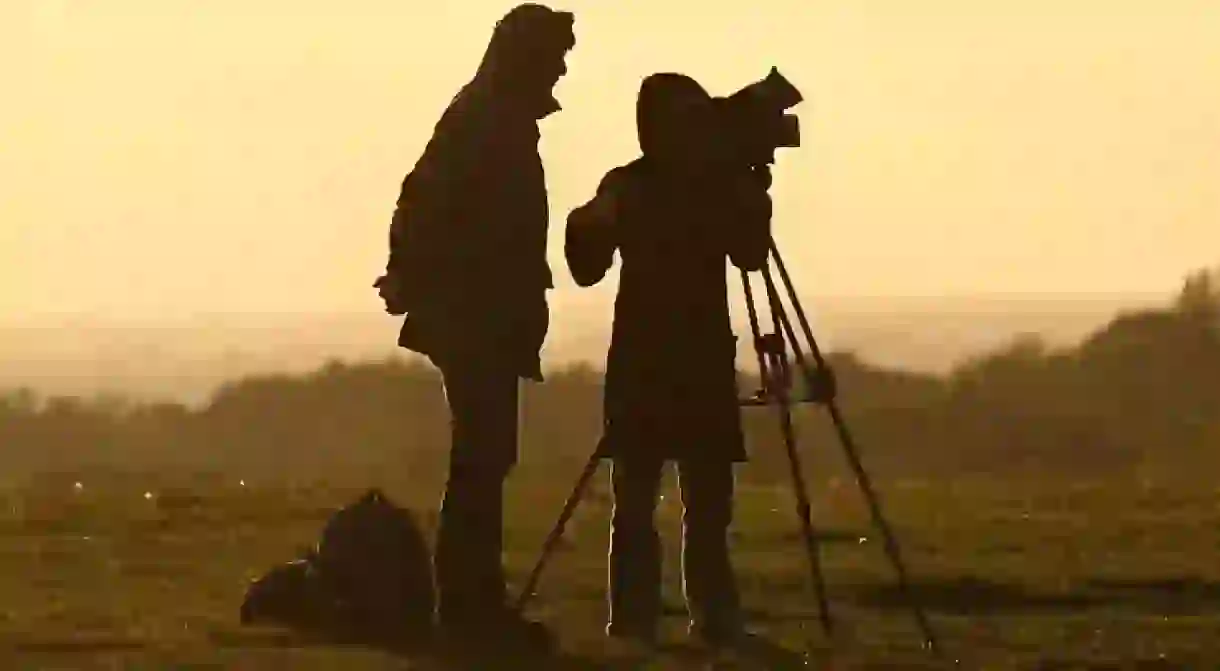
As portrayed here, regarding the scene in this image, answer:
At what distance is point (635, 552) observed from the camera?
1484 centimetres

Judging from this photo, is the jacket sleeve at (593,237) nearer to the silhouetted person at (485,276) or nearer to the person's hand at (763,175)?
the silhouetted person at (485,276)

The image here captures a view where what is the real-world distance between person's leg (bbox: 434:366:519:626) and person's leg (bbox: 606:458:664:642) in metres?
0.75

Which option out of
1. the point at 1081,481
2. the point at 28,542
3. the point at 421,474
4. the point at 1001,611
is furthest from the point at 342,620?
the point at 421,474

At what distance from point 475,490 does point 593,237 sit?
183 centimetres

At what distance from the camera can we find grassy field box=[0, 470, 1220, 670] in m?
14.8

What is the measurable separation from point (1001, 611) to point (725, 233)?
4.19m

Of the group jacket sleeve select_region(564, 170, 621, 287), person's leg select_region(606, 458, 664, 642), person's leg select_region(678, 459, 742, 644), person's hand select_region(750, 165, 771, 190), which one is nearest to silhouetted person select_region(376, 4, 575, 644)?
jacket sleeve select_region(564, 170, 621, 287)

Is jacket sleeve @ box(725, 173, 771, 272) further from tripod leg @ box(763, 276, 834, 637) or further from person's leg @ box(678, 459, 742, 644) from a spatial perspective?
person's leg @ box(678, 459, 742, 644)

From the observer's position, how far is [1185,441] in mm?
39906

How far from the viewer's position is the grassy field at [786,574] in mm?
14781

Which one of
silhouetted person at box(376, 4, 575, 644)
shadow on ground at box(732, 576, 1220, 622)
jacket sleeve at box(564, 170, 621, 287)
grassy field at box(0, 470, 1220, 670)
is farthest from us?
shadow on ground at box(732, 576, 1220, 622)

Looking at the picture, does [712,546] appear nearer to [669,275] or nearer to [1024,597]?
[669,275]

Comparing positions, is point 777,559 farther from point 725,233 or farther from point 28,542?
point 28,542

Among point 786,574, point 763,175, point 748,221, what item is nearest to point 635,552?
point 748,221
